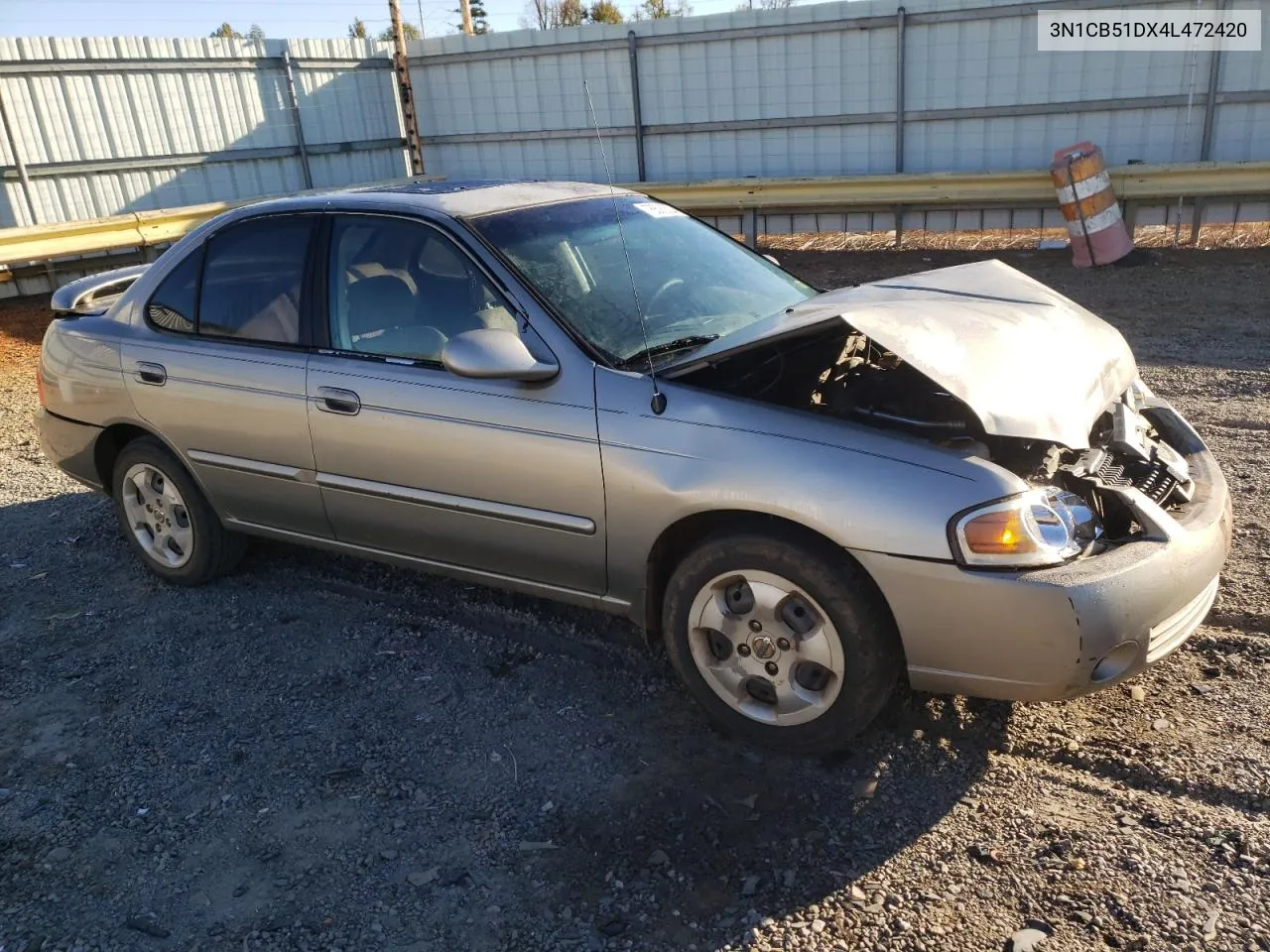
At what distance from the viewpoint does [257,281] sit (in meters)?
4.32

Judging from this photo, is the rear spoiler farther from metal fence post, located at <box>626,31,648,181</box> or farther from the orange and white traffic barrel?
metal fence post, located at <box>626,31,648,181</box>

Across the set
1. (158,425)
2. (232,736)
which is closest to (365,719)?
(232,736)

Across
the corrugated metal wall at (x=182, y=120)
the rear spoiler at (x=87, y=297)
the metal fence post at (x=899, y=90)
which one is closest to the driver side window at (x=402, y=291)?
the rear spoiler at (x=87, y=297)

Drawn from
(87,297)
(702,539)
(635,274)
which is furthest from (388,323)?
(87,297)

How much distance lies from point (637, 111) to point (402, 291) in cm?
1117

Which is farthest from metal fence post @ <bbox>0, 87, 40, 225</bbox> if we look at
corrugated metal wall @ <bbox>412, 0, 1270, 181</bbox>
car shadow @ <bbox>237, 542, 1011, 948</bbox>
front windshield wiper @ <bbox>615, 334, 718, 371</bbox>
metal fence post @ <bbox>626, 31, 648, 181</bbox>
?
front windshield wiper @ <bbox>615, 334, 718, 371</bbox>

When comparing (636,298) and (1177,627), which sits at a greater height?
(636,298)

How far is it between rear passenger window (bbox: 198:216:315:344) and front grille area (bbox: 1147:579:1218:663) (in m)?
3.35

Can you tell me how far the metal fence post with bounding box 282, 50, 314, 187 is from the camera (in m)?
14.3

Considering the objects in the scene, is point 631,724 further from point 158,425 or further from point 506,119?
point 506,119

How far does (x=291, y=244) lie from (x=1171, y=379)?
5.83m

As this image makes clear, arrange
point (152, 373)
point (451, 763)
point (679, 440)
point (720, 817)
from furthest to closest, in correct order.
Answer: point (152, 373) → point (451, 763) → point (679, 440) → point (720, 817)

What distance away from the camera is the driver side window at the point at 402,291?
149 inches

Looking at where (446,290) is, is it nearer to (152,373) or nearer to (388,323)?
(388,323)
